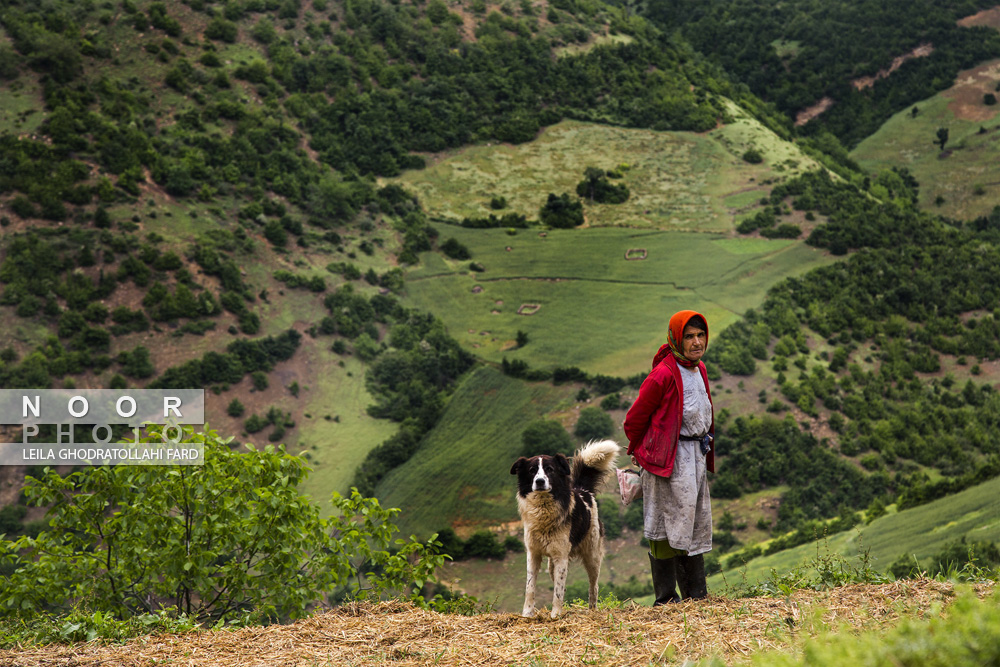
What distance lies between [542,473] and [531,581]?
93 centimetres

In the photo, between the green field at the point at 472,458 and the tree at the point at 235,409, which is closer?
the green field at the point at 472,458

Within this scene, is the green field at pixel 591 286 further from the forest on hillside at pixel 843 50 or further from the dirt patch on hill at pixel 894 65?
the dirt patch on hill at pixel 894 65

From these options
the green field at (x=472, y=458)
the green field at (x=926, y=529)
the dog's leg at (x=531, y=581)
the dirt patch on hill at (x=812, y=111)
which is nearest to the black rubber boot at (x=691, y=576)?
the dog's leg at (x=531, y=581)

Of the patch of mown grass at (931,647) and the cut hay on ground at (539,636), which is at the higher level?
the patch of mown grass at (931,647)

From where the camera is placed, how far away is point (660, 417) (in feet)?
20.7

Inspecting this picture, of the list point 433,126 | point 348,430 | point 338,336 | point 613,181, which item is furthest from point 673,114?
point 348,430

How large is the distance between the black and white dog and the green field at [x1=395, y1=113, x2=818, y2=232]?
37399 mm

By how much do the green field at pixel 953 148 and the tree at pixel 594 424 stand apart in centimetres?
2912

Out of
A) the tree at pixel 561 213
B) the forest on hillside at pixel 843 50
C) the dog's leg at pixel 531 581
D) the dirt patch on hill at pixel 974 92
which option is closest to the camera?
the dog's leg at pixel 531 581

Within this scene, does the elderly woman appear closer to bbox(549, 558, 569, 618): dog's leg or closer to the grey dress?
the grey dress

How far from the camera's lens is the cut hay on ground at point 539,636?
16.8 ft

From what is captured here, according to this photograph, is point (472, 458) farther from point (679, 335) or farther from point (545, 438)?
point (679, 335)

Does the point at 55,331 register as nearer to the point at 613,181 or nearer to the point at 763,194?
the point at 613,181

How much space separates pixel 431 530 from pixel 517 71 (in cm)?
3106
